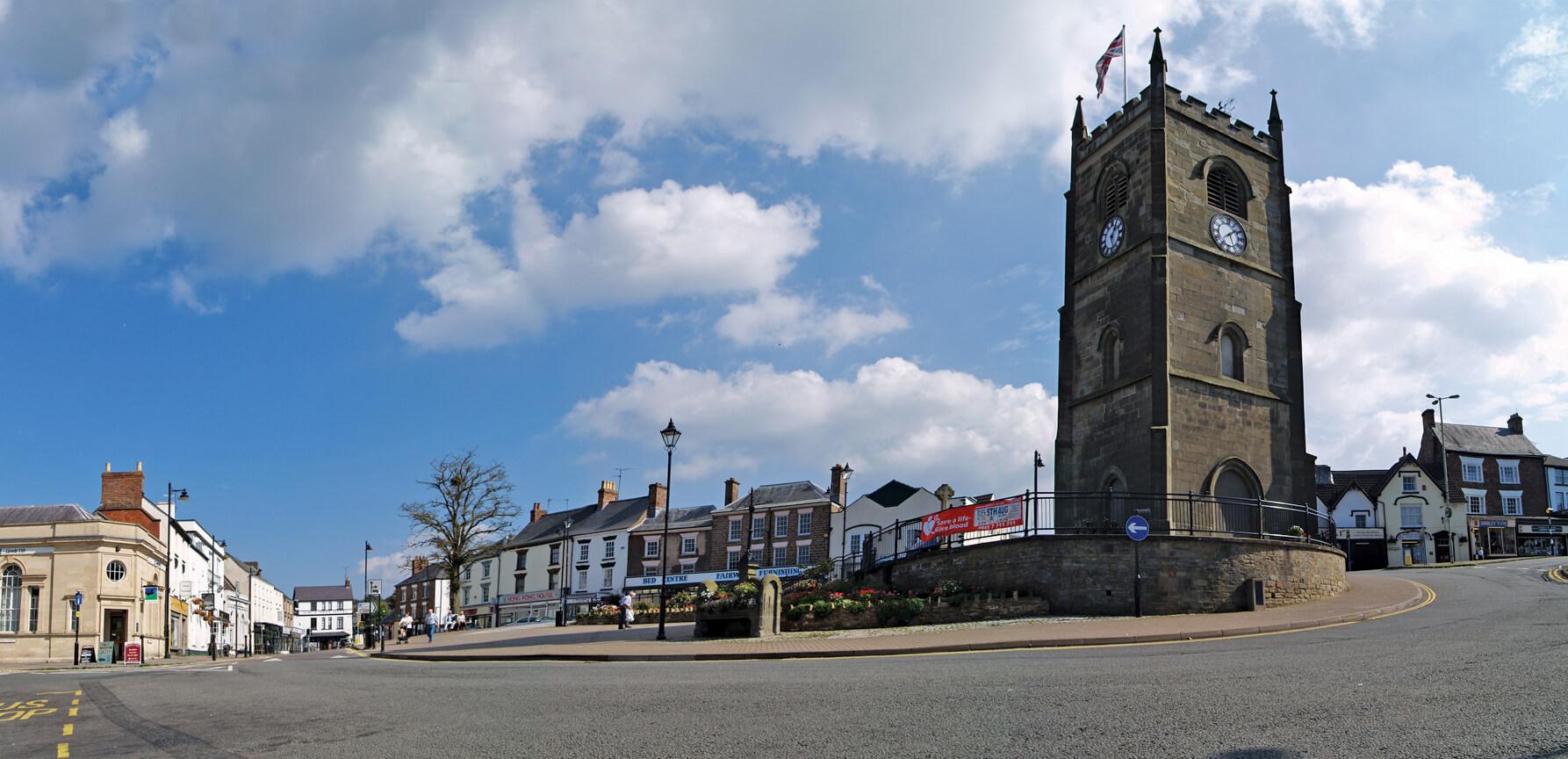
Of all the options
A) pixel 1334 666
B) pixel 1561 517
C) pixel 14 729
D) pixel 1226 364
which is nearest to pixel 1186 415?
pixel 1226 364

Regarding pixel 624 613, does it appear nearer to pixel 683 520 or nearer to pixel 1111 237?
pixel 1111 237

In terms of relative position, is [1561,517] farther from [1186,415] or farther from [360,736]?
[360,736]

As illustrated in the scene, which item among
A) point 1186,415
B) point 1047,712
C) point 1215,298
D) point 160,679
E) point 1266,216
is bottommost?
point 160,679

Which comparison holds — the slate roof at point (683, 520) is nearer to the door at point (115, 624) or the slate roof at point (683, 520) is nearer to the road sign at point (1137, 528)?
the door at point (115, 624)

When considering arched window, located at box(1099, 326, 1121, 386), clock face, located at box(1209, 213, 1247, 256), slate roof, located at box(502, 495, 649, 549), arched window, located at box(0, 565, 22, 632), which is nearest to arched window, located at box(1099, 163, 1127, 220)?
clock face, located at box(1209, 213, 1247, 256)

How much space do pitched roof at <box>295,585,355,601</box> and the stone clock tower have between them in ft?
466

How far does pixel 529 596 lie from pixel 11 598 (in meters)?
39.5

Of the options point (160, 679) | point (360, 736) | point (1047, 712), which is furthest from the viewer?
point (160, 679)

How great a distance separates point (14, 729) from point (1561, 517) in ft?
258

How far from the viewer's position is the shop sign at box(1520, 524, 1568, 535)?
68.6 metres

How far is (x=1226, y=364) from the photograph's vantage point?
105ft

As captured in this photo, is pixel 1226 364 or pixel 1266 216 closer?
pixel 1226 364

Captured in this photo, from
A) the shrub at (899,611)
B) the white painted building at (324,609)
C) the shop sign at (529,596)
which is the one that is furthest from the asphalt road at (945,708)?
the white painted building at (324,609)

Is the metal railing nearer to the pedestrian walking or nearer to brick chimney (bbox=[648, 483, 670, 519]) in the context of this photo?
the pedestrian walking
